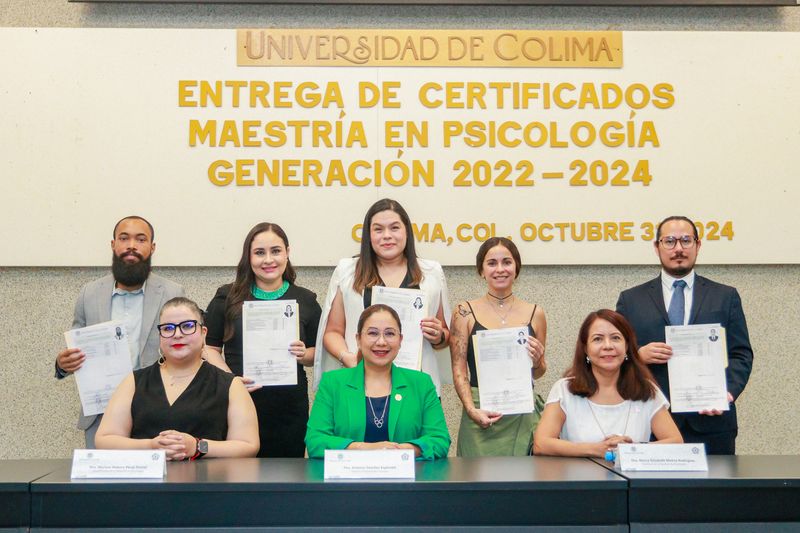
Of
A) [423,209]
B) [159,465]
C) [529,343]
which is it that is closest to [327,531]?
[159,465]

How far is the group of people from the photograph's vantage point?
291 cm

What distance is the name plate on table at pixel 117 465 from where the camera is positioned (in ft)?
7.42

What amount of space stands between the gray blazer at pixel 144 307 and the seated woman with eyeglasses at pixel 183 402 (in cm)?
78

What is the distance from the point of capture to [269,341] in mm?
3387

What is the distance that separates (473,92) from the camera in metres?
4.82

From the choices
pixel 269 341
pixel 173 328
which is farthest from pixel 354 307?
pixel 173 328

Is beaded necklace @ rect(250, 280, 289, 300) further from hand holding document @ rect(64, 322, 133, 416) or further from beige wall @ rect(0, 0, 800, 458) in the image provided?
beige wall @ rect(0, 0, 800, 458)

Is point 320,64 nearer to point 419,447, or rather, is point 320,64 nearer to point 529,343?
point 529,343

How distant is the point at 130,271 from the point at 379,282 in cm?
120

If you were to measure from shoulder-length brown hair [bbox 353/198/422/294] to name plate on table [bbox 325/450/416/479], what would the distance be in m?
1.32

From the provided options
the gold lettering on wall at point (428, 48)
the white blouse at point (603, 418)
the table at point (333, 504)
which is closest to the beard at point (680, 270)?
the white blouse at point (603, 418)

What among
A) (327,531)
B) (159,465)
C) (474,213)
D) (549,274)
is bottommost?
(327,531)

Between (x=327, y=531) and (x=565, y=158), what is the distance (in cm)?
321

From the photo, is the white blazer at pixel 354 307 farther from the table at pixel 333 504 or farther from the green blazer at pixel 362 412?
the table at pixel 333 504
